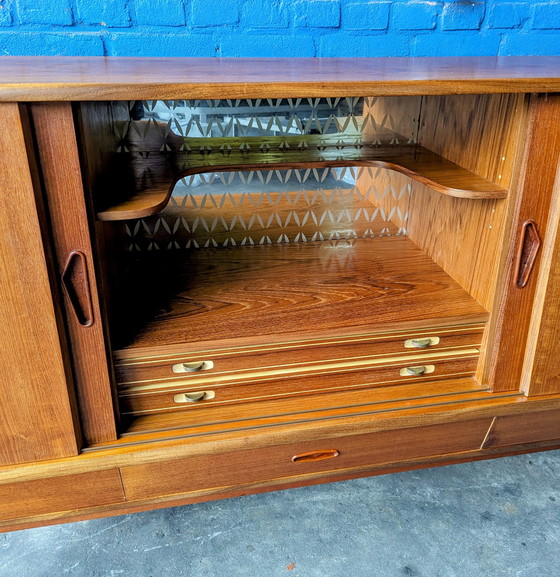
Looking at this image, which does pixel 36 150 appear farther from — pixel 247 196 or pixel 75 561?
pixel 75 561

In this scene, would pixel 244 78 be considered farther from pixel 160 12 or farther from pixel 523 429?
pixel 523 429

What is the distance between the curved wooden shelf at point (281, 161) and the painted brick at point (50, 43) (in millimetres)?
258

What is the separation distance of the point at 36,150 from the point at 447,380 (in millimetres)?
928

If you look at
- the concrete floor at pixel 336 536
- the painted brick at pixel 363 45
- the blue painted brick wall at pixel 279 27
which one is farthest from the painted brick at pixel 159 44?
the concrete floor at pixel 336 536

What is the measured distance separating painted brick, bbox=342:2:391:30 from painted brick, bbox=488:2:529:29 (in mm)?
278

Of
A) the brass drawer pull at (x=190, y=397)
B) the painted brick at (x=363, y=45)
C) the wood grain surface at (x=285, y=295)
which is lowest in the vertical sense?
the brass drawer pull at (x=190, y=397)

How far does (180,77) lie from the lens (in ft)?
2.89

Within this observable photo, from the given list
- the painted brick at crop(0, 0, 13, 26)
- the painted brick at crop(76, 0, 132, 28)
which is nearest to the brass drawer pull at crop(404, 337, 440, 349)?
the painted brick at crop(76, 0, 132, 28)

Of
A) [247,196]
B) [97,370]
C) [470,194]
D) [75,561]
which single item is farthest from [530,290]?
[75,561]

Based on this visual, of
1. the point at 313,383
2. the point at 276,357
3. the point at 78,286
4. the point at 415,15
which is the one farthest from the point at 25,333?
the point at 415,15

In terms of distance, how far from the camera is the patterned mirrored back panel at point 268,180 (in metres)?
1.23

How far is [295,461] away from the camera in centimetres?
113

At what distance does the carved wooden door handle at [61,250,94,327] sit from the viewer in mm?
887

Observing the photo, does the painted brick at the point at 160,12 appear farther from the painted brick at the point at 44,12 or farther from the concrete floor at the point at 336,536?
the concrete floor at the point at 336,536
